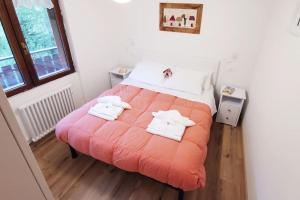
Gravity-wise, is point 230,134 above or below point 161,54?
below

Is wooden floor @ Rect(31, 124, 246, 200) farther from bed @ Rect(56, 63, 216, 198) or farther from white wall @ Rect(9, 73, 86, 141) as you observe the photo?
white wall @ Rect(9, 73, 86, 141)

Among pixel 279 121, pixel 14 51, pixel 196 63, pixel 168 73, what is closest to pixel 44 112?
→ pixel 14 51

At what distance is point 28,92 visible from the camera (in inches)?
86.0

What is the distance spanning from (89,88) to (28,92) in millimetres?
982

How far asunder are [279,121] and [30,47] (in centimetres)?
268

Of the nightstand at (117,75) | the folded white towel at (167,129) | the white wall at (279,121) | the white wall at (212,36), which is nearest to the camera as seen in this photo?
the white wall at (279,121)

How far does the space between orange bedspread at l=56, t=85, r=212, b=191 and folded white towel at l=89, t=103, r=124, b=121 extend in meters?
0.06

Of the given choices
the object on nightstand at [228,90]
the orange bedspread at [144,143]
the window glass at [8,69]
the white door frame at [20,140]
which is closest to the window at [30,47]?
the window glass at [8,69]

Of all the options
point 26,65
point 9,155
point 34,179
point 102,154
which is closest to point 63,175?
point 102,154

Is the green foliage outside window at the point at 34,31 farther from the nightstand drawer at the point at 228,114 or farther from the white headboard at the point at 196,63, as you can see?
the nightstand drawer at the point at 228,114

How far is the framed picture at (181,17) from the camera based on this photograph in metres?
2.57

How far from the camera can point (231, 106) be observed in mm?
2574

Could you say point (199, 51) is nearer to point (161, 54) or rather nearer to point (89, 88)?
point (161, 54)

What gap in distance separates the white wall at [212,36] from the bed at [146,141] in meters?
0.75
